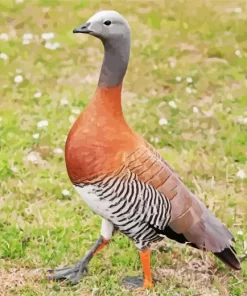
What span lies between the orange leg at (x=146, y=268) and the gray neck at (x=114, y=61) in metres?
0.76

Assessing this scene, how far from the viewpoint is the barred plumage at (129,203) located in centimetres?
286

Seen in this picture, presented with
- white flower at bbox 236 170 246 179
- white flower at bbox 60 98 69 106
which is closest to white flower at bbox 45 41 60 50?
white flower at bbox 60 98 69 106

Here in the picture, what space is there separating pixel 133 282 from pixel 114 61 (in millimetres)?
1012

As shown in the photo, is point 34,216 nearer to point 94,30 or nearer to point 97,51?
point 94,30

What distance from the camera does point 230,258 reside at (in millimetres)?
3182

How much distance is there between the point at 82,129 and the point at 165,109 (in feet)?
7.51

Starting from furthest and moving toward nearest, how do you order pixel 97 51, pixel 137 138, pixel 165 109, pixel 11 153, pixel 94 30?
pixel 97 51 < pixel 165 109 < pixel 11 153 < pixel 137 138 < pixel 94 30

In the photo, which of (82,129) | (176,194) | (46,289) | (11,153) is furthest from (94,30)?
(11,153)

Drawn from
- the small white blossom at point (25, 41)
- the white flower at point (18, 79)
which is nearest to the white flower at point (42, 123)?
the white flower at point (18, 79)

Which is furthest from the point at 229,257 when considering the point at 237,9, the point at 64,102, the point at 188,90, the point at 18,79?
the point at 237,9

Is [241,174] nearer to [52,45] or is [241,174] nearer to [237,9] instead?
[52,45]

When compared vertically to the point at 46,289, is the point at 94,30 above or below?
above

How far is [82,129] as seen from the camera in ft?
9.51

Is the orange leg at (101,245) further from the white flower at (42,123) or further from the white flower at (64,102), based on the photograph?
the white flower at (64,102)
